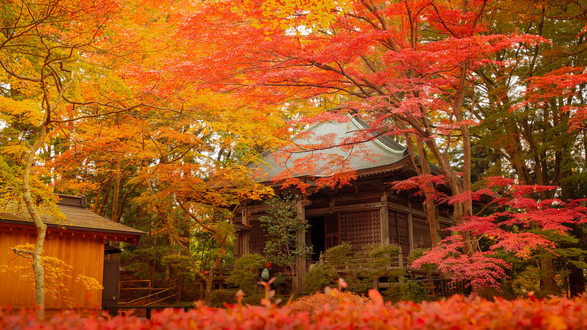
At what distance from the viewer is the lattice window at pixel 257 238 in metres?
17.7

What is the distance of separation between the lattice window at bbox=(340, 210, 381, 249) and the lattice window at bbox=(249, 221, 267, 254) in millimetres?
3169

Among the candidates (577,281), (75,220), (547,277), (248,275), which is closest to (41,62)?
(75,220)

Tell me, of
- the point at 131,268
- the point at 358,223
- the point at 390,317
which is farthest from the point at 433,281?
the point at 131,268

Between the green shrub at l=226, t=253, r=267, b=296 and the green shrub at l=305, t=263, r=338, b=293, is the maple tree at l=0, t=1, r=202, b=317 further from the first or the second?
the green shrub at l=305, t=263, r=338, b=293

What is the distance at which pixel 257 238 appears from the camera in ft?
58.6

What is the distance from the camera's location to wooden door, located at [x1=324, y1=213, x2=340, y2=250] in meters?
17.1

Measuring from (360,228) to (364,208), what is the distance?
2.66ft

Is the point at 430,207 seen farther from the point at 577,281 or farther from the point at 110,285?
the point at 110,285

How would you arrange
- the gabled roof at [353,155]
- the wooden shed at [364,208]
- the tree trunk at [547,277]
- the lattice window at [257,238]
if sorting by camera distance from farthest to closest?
the lattice window at [257,238]
the wooden shed at [364,208]
the gabled roof at [353,155]
the tree trunk at [547,277]

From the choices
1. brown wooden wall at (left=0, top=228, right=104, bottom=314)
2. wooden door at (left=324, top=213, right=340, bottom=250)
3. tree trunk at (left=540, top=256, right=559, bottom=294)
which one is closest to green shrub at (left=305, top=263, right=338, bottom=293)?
wooden door at (left=324, top=213, right=340, bottom=250)

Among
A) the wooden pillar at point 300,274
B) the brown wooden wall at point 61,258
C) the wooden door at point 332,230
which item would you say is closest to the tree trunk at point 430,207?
the wooden door at point 332,230

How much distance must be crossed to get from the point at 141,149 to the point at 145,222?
774 centimetres

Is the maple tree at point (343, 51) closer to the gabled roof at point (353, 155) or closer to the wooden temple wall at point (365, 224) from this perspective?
the gabled roof at point (353, 155)

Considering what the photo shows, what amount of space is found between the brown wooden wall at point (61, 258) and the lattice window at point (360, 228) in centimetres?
928
